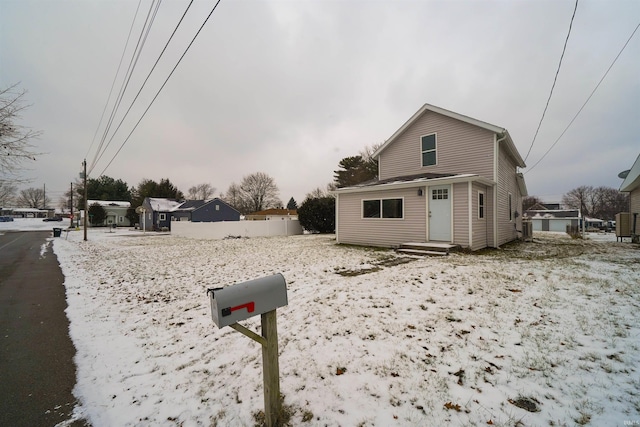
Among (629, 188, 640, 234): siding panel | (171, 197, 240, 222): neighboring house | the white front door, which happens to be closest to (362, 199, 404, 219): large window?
the white front door

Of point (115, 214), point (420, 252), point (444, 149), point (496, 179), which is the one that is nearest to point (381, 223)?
point (420, 252)

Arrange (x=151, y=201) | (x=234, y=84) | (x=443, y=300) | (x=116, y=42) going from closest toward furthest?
(x=443, y=300)
(x=116, y=42)
(x=234, y=84)
(x=151, y=201)

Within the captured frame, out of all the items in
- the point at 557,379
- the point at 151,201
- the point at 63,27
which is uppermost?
the point at 63,27

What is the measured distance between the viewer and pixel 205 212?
3244cm

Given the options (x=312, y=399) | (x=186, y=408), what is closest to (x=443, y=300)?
(x=312, y=399)

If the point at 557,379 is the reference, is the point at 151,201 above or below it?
above

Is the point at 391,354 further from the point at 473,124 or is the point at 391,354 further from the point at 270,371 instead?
the point at 473,124

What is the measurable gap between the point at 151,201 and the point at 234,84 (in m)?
31.8

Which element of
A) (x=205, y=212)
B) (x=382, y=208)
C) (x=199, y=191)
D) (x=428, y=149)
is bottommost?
(x=382, y=208)

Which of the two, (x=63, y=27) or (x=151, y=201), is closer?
(x=63, y=27)

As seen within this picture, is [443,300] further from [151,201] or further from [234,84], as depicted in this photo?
[151,201]

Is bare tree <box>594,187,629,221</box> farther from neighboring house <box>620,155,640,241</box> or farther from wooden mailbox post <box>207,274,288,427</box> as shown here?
wooden mailbox post <box>207,274,288,427</box>

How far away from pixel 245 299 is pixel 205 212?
3392 centimetres

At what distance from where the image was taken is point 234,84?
12.0m
